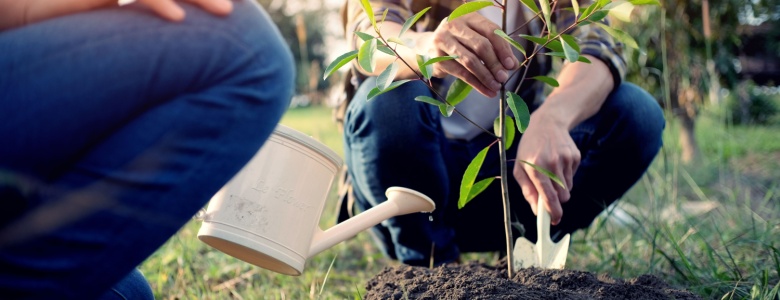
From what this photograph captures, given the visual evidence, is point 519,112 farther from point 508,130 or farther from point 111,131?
point 111,131

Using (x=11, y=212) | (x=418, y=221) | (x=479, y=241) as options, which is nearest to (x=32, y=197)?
(x=11, y=212)

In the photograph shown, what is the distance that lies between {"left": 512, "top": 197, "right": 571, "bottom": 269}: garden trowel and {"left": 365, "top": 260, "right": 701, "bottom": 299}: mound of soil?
0.12 metres

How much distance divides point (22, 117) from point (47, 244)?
0.44ft

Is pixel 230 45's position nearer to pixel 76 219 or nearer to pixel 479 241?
pixel 76 219

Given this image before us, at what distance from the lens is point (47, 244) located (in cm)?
75

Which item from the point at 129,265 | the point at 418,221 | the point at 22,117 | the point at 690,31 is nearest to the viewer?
the point at 22,117

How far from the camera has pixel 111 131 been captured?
79 centimetres

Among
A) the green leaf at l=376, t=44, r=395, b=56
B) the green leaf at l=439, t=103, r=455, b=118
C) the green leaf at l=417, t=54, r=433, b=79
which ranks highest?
the green leaf at l=376, t=44, r=395, b=56

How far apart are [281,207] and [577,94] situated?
0.69 meters

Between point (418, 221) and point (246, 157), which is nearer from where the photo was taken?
point (246, 157)

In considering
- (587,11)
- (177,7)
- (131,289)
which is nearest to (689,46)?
(587,11)

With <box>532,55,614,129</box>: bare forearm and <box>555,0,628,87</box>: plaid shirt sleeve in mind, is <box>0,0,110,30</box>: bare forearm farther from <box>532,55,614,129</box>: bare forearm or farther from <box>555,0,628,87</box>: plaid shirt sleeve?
<box>555,0,628,87</box>: plaid shirt sleeve

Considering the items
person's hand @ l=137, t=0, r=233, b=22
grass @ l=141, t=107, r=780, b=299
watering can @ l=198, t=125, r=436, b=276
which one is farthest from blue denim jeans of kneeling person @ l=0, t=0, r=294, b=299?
grass @ l=141, t=107, r=780, b=299

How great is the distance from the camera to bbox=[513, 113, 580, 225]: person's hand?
1.34m
